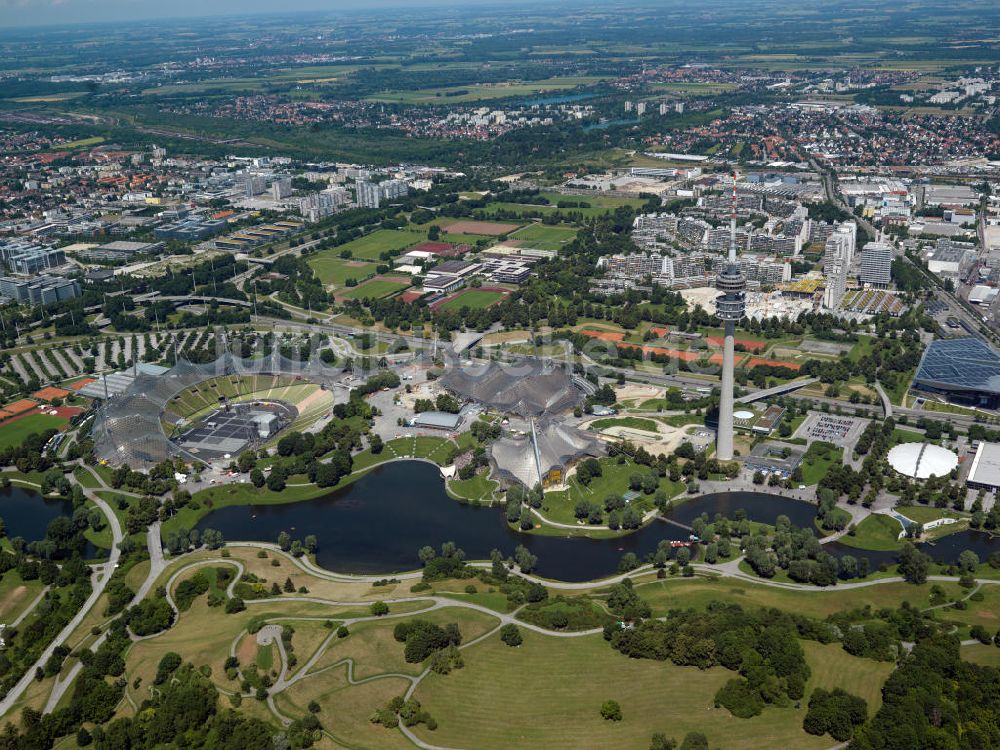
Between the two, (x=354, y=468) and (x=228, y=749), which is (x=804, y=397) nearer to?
(x=354, y=468)

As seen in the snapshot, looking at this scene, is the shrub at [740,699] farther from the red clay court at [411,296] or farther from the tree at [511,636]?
the red clay court at [411,296]

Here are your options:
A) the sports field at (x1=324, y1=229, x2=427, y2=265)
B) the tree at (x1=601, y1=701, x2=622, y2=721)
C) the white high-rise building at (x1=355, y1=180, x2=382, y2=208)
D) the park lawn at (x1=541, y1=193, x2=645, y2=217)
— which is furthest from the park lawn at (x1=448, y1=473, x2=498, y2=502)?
the white high-rise building at (x1=355, y1=180, x2=382, y2=208)

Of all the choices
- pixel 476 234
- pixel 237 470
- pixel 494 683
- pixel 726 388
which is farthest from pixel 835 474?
pixel 476 234

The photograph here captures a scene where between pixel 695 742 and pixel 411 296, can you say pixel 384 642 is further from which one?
pixel 411 296

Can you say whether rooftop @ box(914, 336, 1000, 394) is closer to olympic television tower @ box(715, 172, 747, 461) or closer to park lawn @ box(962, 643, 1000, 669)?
olympic television tower @ box(715, 172, 747, 461)

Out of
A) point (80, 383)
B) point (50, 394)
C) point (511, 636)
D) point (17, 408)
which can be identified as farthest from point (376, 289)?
point (511, 636)

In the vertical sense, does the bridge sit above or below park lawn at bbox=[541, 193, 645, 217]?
below
